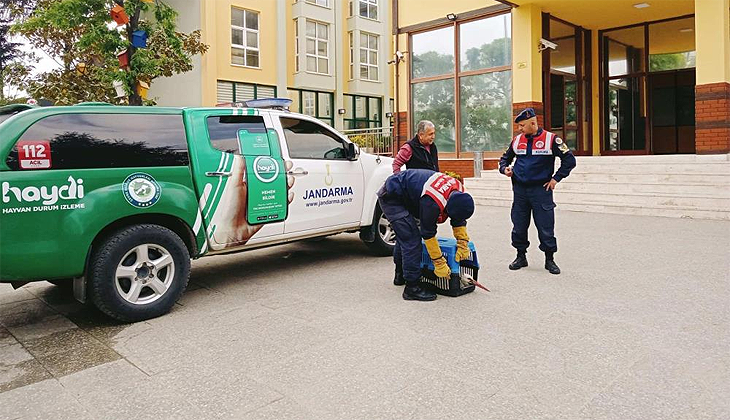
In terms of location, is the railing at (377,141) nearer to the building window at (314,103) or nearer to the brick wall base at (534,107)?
the brick wall base at (534,107)

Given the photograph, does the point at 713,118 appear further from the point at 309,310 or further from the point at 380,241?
the point at 309,310

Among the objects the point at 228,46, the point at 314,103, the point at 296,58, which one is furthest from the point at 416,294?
the point at 314,103

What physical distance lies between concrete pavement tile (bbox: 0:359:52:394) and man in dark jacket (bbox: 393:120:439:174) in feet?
12.8

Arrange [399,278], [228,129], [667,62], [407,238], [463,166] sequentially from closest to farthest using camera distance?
[407,238], [228,129], [399,278], [463,166], [667,62]

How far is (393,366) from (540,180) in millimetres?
3298

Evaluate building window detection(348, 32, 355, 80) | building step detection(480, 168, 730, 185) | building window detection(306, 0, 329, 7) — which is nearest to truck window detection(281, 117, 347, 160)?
building step detection(480, 168, 730, 185)

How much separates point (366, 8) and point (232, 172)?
92.4 feet

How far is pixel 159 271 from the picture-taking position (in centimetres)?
490

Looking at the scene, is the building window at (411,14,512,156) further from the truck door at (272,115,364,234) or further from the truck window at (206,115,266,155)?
the truck window at (206,115,266,155)

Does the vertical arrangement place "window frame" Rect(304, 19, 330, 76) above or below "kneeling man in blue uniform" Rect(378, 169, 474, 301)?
above

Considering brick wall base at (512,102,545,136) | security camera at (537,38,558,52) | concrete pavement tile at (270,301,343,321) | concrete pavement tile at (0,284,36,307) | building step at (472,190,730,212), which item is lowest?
concrete pavement tile at (270,301,343,321)

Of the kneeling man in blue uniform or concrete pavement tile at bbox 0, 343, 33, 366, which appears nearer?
concrete pavement tile at bbox 0, 343, 33, 366

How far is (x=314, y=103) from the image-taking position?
29.6 metres

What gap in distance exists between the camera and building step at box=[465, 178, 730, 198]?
10.1 m
